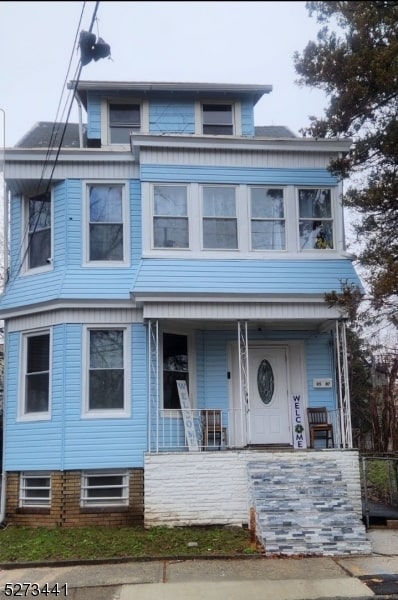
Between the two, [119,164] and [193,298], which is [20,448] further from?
[119,164]

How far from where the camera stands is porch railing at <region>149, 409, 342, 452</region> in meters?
11.4

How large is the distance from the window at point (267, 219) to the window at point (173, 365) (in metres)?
2.34

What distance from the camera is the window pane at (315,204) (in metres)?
12.4

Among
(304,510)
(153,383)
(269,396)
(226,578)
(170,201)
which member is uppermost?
(170,201)

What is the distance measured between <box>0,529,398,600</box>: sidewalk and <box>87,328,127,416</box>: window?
362 centimetres

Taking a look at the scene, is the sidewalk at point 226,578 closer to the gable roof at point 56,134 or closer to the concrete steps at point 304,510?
the concrete steps at point 304,510

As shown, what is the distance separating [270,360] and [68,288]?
13.7 feet

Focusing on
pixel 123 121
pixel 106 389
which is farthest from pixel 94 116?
pixel 106 389

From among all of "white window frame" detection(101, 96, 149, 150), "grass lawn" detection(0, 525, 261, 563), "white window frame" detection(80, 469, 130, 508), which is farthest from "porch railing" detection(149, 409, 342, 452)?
"white window frame" detection(101, 96, 149, 150)

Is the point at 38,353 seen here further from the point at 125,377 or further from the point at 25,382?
the point at 125,377

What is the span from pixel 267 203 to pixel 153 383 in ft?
13.6

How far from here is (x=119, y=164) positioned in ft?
40.0

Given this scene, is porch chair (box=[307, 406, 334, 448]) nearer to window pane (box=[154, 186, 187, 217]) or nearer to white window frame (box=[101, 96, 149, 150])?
window pane (box=[154, 186, 187, 217])

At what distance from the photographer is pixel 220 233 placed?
39.7 ft
